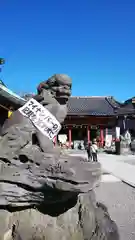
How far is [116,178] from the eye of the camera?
858 centimetres

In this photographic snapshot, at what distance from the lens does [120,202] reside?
220 inches

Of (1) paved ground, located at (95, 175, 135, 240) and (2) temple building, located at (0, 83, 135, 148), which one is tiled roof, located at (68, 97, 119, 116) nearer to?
(2) temple building, located at (0, 83, 135, 148)

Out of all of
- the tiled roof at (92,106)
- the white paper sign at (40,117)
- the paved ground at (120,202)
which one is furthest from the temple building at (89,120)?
the white paper sign at (40,117)

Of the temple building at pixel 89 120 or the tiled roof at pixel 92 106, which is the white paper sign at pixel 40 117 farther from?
the tiled roof at pixel 92 106

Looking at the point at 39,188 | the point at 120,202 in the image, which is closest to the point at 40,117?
the point at 39,188

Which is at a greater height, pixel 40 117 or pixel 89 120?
pixel 89 120

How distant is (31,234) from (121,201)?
12.6 feet

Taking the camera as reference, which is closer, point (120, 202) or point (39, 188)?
point (39, 188)

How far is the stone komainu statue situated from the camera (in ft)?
7.18

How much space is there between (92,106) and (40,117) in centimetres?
2470

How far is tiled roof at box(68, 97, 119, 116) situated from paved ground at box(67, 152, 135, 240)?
16839mm

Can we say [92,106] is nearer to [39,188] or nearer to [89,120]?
[89,120]

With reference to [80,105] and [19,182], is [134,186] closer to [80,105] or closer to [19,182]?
[19,182]

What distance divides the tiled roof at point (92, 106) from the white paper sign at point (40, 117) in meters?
22.0
